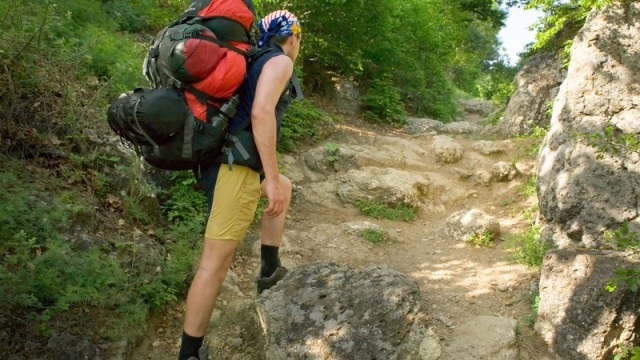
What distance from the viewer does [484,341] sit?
11.6 feet

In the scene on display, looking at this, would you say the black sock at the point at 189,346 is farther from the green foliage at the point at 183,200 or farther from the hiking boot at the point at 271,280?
the green foliage at the point at 183,200

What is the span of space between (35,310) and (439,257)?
4.27 metres

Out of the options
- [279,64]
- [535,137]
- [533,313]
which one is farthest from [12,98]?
[535,137]

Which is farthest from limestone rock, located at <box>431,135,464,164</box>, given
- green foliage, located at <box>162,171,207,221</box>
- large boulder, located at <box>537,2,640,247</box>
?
green foliage, located at <box>162,171,207,221</box>

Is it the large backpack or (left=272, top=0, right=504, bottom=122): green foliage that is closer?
the large backpack

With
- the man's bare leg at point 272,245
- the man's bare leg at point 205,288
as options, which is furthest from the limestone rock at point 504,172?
the man's bare leg at point 205,288

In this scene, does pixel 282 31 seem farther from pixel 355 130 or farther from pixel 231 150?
pixel 355 130

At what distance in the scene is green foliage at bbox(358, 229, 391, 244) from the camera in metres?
5.88

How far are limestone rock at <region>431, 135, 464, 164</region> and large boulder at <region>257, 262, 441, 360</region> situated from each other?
6.41 meters

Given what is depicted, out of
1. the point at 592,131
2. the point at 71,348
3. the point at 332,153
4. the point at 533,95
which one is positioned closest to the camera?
the point at 71,348

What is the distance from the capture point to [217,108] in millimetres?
2725

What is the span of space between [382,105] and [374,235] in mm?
7602

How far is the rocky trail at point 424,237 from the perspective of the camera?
3625mm

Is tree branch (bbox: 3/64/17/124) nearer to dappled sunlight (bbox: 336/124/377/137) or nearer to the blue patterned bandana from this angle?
the blue patterned bandana
